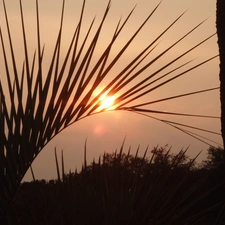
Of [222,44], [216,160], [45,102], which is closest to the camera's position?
[45,102]

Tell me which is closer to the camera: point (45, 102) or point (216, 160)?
point (45, 102)

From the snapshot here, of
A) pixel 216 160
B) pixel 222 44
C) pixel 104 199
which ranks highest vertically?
pixel 216 160

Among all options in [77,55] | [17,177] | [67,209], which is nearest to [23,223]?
[67,209]

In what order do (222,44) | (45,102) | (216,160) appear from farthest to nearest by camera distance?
(216,160) → (222,44) → (45,102)

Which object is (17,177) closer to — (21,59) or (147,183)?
(21,59)

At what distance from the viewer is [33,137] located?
9.19 feet

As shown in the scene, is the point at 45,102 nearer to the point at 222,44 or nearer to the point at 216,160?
the point at 222,44

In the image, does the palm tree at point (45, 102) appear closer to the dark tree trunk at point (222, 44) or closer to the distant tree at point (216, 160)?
the dark tree trunk at point (222, 44)

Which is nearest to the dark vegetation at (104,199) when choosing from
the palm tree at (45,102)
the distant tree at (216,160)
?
the palm tree at (45,102)

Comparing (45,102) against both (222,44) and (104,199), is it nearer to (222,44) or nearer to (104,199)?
(104,199)

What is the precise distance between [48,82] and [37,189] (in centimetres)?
107

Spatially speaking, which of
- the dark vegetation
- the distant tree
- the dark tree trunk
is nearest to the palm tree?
the dark vegetation

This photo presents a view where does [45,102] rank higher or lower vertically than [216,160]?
lower

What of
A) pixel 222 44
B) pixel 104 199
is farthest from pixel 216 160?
pixel 104 199
